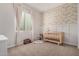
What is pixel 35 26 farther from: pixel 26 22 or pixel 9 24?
pixel 9 24

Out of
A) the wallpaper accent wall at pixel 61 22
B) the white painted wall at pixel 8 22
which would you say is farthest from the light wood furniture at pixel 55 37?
the white painted wall at pixel 8 22

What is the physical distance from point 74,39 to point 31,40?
0.83 metres

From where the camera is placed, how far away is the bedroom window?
4.09 ft

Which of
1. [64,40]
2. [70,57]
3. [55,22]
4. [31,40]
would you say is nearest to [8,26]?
[31,40]

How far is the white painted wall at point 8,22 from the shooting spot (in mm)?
1101

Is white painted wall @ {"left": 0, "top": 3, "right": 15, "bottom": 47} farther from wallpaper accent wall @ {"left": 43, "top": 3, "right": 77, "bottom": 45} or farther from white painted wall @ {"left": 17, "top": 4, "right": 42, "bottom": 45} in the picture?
wallpaper accent wall @ {"left": 43, "top": 3, "right": 77, "bottom": 45}

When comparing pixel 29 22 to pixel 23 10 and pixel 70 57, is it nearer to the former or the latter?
pixel 23 10

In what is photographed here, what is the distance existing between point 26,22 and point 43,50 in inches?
24.6

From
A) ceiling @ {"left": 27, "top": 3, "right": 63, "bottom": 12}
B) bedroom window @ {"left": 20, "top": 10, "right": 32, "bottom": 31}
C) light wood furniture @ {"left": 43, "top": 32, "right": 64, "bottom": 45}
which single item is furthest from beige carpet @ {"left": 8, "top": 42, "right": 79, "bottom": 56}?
ceiling @ {"left": 27, "top": 3, "right": 63, "bottom": 12}

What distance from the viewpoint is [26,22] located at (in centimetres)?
128

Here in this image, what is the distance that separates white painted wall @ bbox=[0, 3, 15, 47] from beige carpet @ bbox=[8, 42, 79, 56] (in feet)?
0.56

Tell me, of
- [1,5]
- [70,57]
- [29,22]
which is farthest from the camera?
[29,22]

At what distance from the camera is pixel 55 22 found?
1.36m

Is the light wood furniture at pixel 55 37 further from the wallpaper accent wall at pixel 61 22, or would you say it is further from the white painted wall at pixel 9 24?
the white painted wall at pixel 9 24
